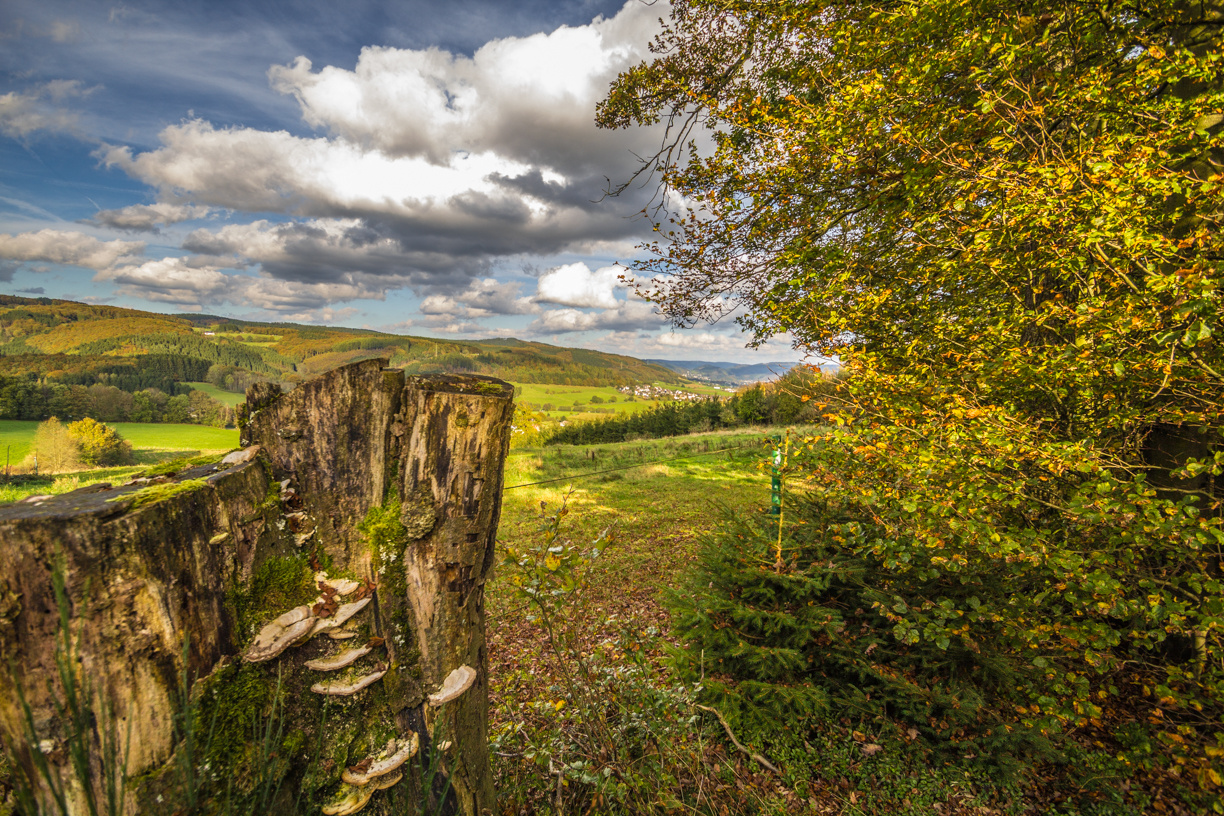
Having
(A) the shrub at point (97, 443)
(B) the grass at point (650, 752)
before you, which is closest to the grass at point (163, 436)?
(A) the shrub at point (97, 443)

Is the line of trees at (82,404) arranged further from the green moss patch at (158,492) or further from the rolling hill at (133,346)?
the green moss patch at (158,492)

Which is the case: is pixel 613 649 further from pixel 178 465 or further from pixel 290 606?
pixel 178 465

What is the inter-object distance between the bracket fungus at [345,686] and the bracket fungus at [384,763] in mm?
260

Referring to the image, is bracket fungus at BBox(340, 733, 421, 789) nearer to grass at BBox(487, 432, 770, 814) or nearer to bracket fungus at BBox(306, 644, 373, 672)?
bracket fungus at BBox(306, 644, 373, 672)

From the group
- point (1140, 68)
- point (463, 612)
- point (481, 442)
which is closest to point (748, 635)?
point (463, 612)

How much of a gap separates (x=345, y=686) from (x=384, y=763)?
0.33 m

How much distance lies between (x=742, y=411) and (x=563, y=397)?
48.8 meters

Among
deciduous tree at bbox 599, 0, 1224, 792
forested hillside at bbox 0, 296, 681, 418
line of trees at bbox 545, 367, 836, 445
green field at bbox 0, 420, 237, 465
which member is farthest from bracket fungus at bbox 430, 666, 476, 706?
line of trees at bbox 545, 367, 836, 445

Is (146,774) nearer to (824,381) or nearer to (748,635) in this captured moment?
(748,635)

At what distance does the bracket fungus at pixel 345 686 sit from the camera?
1.64 metres

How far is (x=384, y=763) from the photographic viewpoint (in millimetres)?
1674

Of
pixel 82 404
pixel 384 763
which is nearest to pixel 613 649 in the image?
pixel 384 763

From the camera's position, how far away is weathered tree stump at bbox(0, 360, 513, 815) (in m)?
1.24

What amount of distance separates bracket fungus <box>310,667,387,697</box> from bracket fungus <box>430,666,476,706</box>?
262 mm
